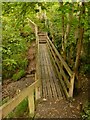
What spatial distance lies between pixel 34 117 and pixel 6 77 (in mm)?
6665

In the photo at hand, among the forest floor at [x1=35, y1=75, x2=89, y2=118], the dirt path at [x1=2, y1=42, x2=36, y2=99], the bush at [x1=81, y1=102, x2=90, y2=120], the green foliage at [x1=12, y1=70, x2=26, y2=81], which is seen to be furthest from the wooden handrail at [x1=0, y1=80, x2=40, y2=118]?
the green foliage at [x1=12, y1=70, x2=26, y2=81]

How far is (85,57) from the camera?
32.1 ft

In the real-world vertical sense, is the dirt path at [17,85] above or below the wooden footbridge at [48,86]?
below

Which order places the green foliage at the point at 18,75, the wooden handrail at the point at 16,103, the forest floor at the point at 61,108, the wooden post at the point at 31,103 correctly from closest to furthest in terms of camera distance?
the wooden handrail at the point at 16,103
the wooden post at the point at 31,103
the forest floor at the point at 61,108
the green foliage at the point at 18,75

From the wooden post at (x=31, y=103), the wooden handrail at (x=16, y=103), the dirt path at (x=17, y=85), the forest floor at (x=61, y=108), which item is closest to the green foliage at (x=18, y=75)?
the dirt path at (x=17, y=85)

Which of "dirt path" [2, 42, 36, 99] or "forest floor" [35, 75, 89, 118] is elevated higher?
"forest floor" [35, 75, 89, 118]

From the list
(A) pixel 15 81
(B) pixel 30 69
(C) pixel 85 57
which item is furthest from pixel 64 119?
(B) pixel 30 69

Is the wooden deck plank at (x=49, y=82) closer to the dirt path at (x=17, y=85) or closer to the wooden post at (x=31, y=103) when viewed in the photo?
the dirt path at (x=17, y=85)

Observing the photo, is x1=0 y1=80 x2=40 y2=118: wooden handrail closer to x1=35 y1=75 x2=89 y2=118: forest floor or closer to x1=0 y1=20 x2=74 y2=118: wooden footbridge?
x1=0 y1=20 x2=74 y2=118: wooden footbridge

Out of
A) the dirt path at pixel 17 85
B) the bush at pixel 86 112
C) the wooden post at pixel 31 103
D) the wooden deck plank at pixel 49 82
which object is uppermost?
the wooden post at pixel 31 103

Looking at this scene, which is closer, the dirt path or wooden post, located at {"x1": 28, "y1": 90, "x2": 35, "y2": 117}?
wooden post, located at {"x1": 28, "y1": 90, "x2": 35, "y2": 117}

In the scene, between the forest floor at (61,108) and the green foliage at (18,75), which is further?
the green foliage at (18,75)

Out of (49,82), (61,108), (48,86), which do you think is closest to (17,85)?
(49,82)

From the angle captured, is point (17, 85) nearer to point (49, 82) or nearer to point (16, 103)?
point (49, 82)
